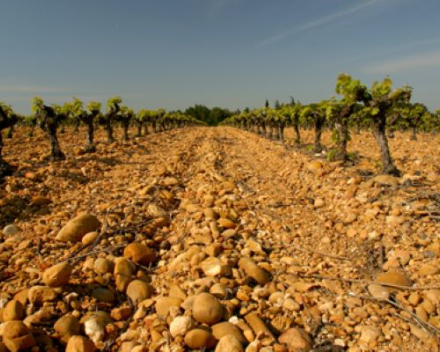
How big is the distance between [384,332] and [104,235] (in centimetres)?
423

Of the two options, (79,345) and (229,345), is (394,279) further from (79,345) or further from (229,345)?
(79,345)

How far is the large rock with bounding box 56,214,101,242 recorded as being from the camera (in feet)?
15.8

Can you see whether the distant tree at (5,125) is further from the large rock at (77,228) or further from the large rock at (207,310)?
the large rock at (207,310)

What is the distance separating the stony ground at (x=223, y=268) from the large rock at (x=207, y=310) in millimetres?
13

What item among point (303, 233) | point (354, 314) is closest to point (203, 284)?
point (354, 314)

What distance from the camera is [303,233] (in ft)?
17.3

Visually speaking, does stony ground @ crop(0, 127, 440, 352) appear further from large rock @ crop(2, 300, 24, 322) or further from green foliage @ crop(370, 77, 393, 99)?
green foliage @ crop(370, 77, 393, 99)

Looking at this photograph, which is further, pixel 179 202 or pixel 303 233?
pixel 179 202

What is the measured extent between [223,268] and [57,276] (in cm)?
208

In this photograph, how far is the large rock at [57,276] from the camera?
11.6 ft

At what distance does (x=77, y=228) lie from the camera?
4961 mm

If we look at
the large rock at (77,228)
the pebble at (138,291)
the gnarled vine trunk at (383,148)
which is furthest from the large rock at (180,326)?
the gnarled vine trunk at (383,148)

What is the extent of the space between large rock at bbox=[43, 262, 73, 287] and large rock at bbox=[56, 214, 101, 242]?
1.28 metres

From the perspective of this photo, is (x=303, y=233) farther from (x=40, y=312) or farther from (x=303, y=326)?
(x=40, y=312)
